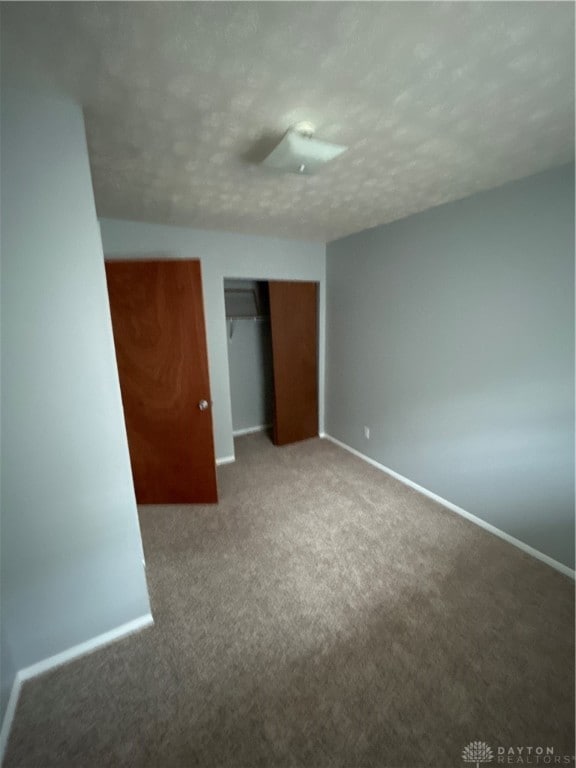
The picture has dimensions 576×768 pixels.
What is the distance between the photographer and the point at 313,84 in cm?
97

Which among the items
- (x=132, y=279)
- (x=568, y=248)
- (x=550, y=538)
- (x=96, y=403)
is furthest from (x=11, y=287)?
(x=550, y=538)

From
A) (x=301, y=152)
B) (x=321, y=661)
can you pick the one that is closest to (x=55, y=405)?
(x=301, y=152)

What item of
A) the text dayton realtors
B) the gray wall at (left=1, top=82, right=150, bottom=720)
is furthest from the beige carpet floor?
the gray wall at (left=1, top=82, right=150, bottom=720)

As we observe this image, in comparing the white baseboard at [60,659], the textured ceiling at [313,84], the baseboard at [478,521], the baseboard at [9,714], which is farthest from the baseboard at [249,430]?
the textured ceiling at [313,84]

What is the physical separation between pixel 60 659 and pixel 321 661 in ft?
3.89

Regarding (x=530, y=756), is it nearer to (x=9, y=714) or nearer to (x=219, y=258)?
(x=9, y=714)

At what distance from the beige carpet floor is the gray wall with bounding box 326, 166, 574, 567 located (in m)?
0.41

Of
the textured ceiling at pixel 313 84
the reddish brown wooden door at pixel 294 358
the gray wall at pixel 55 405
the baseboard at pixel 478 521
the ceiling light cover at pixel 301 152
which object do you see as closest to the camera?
the textured ceiling at pixel 313 84

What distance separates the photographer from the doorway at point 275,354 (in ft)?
10.4

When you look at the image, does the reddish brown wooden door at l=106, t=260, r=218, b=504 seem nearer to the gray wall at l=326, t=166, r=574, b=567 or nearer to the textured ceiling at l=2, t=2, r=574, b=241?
the textured ceiling at l=2, t=2, r=574, b=241

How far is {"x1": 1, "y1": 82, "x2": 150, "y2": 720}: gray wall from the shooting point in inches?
39.4

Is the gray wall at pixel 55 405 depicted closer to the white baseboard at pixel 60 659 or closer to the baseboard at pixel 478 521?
the white baseboard at pixel 60 659

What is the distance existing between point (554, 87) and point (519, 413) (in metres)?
1.57

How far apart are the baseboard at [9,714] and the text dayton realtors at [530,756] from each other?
177 centimetres
